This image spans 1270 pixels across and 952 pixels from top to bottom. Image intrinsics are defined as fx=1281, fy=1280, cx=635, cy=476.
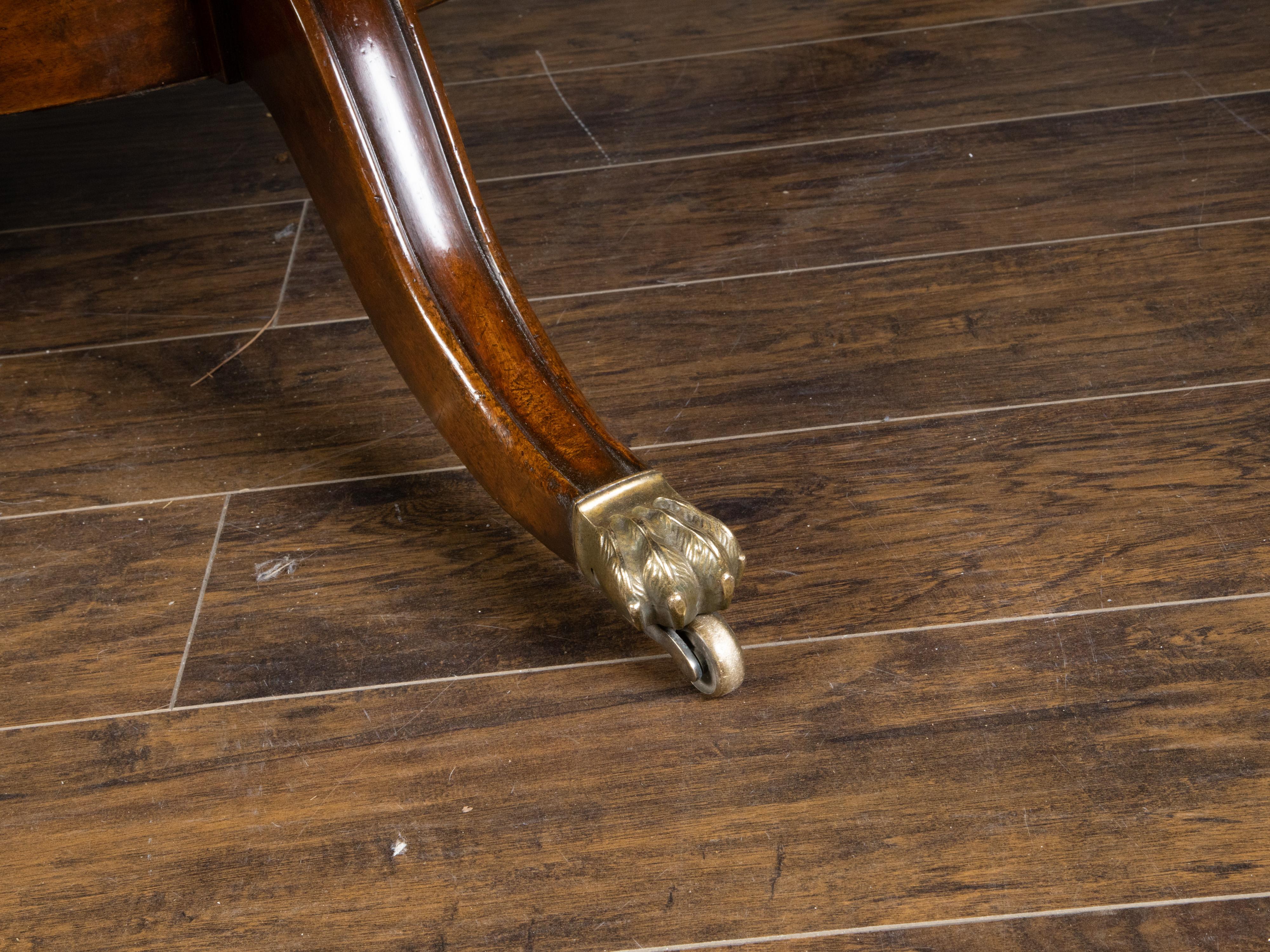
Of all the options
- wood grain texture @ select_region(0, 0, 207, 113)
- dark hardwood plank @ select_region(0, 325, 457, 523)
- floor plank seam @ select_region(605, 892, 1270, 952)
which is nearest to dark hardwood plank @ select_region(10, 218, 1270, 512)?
dark hardwood plank @ select_region(0, 325, 457, 523)

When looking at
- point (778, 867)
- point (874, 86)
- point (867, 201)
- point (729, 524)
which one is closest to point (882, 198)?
point (867, 201)

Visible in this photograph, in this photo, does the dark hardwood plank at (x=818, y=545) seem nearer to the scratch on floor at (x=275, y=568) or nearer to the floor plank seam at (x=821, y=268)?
the scratch on floor at (x=275, y=568)

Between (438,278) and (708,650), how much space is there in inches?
10.6

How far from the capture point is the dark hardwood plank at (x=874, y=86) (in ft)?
3.96

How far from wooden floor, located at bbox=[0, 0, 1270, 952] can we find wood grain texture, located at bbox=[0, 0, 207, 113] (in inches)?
10.4

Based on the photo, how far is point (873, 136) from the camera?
1190 millimetres

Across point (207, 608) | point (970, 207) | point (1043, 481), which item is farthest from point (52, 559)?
point (970, 207)

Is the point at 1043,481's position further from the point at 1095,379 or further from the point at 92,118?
the point at 92,118

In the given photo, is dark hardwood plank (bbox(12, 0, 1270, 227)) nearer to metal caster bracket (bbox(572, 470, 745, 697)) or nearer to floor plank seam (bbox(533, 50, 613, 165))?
→ floor plank seam (bbox(533, 50, 613, 165))

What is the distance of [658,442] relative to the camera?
0.87m

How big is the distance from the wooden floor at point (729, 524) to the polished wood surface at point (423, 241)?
109mm

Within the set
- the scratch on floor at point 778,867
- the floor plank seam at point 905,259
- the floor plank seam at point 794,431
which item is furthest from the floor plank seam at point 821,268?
the scratch on floor at point 778,867

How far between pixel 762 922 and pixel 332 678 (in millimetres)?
281

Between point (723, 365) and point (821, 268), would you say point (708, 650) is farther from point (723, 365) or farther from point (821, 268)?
point (821, 268)
